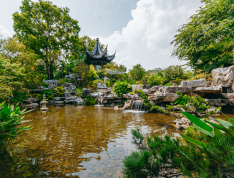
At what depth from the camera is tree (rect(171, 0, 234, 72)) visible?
25.7 feet

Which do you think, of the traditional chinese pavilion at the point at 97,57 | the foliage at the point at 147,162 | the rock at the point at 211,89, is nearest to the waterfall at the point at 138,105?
the rock at the point at 211,89

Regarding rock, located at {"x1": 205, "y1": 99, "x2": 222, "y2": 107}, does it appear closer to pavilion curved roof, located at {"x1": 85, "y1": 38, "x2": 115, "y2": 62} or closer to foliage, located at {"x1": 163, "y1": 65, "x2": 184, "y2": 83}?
foliage, located at {"x1": 163, "y1": 65, "x2": 184, "y2": 83}

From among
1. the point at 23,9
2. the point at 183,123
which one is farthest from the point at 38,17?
the point at 183,123

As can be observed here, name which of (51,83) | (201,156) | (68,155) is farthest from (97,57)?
(201,156)

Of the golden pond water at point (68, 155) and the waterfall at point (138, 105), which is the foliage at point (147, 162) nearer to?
the golden pond water at point (68, 155)

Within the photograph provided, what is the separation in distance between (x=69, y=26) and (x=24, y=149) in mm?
21916

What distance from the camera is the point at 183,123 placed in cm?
436

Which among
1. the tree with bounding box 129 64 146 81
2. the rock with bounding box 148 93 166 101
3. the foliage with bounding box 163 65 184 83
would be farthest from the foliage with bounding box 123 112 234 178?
the tree with bounding box 129 64 146 81

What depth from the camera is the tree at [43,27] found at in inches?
648

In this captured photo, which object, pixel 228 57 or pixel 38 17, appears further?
pixel 38 17

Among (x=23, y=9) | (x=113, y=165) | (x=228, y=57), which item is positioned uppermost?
(x=23, y=9)

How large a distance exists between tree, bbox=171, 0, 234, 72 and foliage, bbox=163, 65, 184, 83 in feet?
5.60

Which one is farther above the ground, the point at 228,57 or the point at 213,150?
the point at 228,57

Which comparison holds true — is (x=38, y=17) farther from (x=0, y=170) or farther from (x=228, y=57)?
(x=228, y=57)
